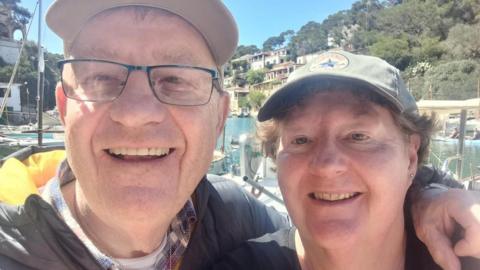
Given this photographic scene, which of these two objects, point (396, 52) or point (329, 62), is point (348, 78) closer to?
point (329, 62)

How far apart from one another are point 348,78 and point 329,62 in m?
0.12

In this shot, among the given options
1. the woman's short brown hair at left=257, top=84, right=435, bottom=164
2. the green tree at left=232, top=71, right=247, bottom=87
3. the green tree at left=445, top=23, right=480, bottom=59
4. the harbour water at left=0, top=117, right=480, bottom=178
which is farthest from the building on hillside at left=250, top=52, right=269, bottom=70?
the woman's short brown hair at left=257, top=84, right=435, bottom=164

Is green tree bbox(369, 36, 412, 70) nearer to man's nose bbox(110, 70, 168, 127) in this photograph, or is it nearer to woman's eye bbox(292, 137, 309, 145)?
woman's eye bbox(292, 137, 309, 145)

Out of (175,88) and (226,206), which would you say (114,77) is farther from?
(226,206)

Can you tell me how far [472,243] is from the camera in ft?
4.22

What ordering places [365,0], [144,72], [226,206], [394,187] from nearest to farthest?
[144,72], [394,187], [226,206], [365,0]

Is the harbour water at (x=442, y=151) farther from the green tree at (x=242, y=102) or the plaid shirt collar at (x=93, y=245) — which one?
the green tree at (x=242, y=102)

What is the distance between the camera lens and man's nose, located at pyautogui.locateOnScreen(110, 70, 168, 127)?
1.21 meters

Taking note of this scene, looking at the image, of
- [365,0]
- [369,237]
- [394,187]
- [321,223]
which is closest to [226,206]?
[321,223]

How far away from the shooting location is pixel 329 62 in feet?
4.77

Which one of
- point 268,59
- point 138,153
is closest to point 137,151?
point 138,153

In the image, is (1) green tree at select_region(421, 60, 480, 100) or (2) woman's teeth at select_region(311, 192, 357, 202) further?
(1) green tree at select_region(421, 60, 480, 100)

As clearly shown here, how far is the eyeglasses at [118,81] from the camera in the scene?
4.14 ft

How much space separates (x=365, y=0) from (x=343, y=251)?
113m
